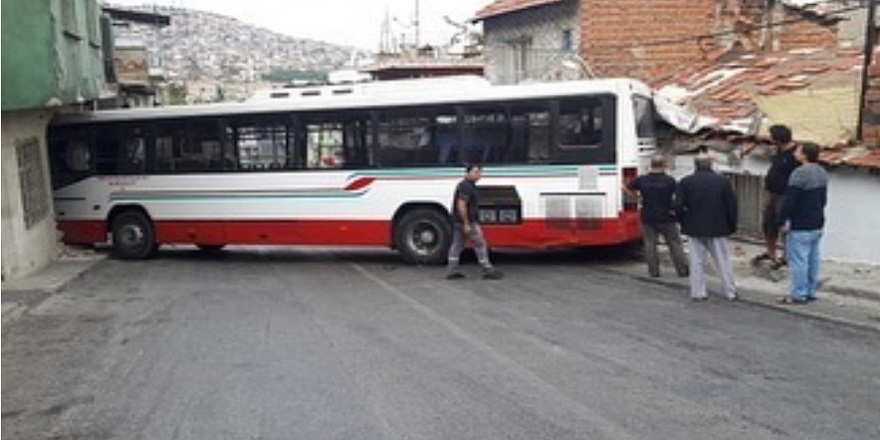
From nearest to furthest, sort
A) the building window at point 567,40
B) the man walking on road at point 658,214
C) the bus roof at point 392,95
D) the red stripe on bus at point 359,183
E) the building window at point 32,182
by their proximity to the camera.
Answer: the man walking on road at point 658,214, the bus roof at point 392,95, the red stripe on bus at point 359,183, the building window at point 32,182, the building window at point 567,40

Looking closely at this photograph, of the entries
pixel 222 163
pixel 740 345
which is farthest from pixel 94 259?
pixel 740 345

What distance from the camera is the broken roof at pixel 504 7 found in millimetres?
23731

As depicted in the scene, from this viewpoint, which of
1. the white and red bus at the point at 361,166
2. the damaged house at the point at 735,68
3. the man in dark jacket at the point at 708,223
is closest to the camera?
the man in dark jacket at the point at 708,223

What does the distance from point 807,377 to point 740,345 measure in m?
1.20

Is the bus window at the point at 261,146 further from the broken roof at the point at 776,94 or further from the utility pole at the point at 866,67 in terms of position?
the utility pole at the point at 866,67

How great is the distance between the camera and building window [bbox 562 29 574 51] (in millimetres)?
22844

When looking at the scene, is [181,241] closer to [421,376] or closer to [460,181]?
[460,181]

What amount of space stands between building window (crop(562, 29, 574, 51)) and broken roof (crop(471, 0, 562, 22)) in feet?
2.50

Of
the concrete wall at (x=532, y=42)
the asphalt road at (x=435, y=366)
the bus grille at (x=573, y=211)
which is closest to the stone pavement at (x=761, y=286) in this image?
the asphalt road at (x=435, y=366)

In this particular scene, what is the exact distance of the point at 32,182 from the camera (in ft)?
52.9

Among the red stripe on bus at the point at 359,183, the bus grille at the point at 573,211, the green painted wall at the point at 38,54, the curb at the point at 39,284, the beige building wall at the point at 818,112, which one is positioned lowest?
the curb at the point at 39,284

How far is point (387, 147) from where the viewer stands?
598 inches

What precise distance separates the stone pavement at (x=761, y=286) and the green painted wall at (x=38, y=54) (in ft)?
8.37

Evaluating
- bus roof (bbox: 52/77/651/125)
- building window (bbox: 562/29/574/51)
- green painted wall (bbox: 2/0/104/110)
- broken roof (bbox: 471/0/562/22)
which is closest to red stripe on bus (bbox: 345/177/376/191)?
bus roof (bbox: 52/77/651/125)
